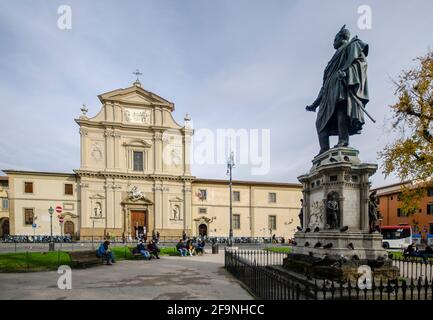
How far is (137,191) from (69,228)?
926 centimetres

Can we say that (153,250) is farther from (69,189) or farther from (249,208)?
(249,208)

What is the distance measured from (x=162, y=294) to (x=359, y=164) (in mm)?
6793

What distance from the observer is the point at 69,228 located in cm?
3597

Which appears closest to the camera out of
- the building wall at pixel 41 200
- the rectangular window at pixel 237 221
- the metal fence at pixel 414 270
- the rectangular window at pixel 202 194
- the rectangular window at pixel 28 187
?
the metal fence at pixel 414 270

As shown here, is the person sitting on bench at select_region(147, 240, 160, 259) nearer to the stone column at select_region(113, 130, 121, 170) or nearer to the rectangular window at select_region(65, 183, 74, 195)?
the stone column at select_region(113, 130, 121, 170)

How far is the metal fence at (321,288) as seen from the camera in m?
4.93

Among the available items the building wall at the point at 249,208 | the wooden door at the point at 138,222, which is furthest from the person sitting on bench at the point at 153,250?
the building wall at the point at 249,208

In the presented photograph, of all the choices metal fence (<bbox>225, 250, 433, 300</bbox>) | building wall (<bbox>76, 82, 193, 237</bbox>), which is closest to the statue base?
metal fence (<bbox>225, 250, 433, 300</bbox>)

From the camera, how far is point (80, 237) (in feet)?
115

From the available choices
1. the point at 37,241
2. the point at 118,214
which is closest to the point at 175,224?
the point at 118,214

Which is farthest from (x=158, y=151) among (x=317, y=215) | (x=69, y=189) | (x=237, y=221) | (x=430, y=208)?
(x=430, y=208)

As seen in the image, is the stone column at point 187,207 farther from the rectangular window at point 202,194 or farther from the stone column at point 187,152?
the stone column at point 187,152

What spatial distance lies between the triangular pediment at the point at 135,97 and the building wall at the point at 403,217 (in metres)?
34.2
